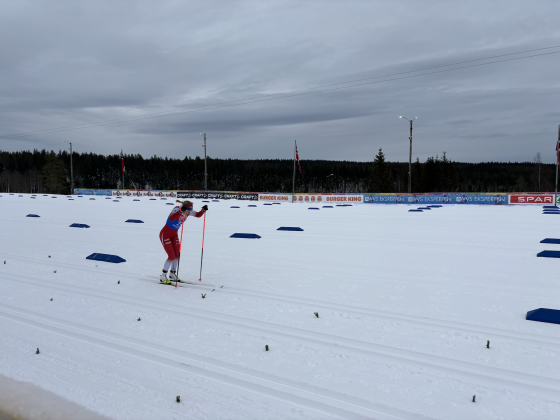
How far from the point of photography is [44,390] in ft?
14.2

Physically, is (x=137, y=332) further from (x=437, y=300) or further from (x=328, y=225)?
(x=328, y=225)

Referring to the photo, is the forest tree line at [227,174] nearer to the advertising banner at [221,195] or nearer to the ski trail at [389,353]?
the advertising banner at [221,195]

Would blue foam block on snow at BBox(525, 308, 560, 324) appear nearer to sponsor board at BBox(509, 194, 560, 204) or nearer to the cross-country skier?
the cross-country skier

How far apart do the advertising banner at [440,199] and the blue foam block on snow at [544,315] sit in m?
37.2

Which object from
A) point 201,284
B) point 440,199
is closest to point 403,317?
point 201,284

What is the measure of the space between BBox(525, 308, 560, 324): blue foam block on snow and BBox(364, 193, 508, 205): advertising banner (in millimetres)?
37169

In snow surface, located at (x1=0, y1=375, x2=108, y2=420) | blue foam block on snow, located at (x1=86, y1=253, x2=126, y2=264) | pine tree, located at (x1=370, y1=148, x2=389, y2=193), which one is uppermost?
pine tree, located at (x1=370, y1=148, x2=389, y2=193)

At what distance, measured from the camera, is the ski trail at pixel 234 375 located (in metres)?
3.95


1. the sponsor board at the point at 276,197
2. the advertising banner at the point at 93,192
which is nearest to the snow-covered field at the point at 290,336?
the sponsor board at the point at 276,197

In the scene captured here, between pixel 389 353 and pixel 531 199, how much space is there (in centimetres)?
4067

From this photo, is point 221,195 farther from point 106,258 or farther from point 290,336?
point 290,336

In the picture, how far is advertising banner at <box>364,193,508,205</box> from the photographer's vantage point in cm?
4034

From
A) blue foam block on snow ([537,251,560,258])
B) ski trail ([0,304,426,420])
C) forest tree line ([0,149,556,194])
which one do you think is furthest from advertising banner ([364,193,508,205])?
forest tree line ([0,149,556,194])

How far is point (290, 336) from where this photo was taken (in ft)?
19.0
